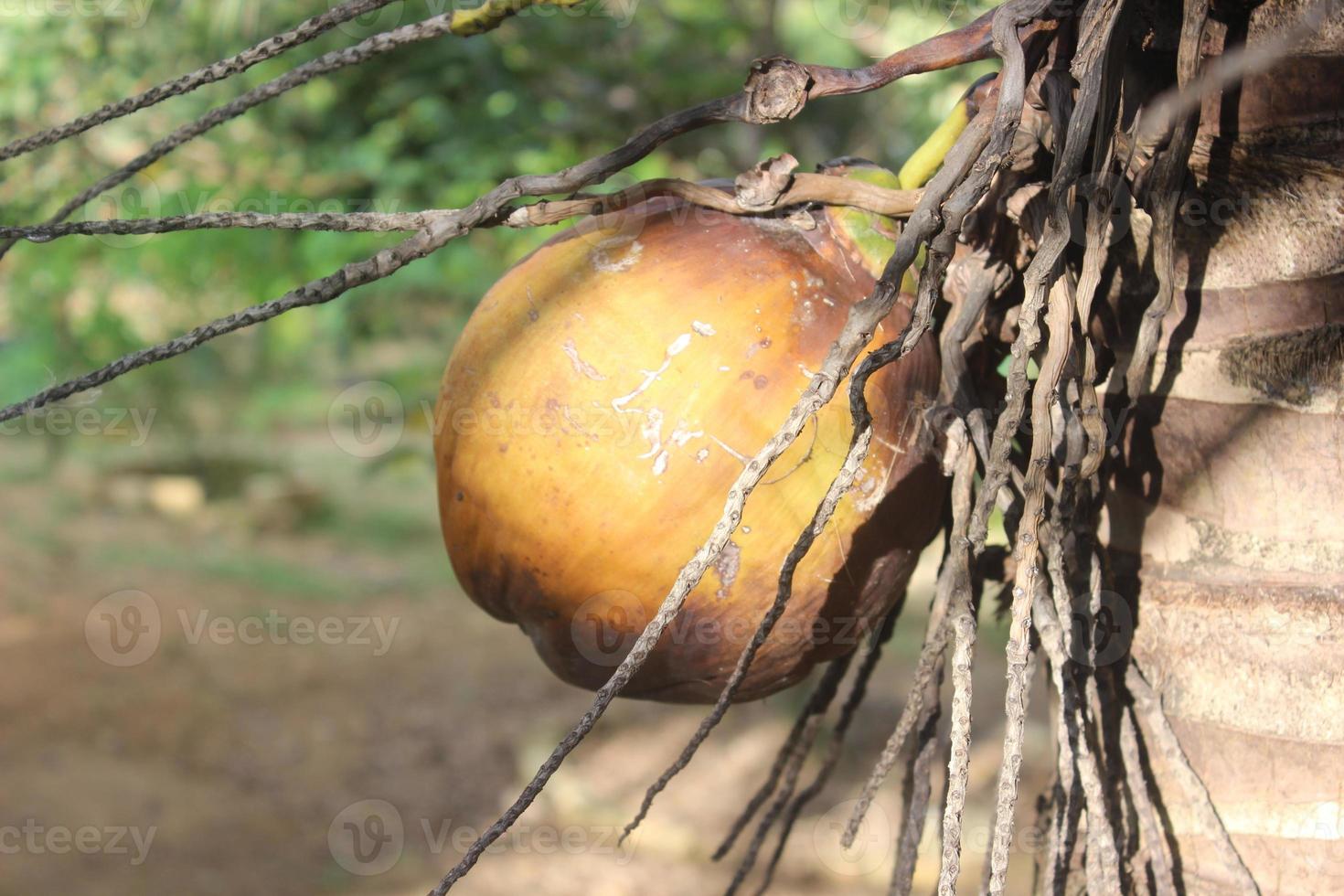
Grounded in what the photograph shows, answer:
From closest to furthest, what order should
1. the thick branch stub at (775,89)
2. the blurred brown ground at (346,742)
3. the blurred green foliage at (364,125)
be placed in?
the thick branch stub at (775,89) < the blurred green foliage at (364,125) < the blurred brown ground at (346,742)

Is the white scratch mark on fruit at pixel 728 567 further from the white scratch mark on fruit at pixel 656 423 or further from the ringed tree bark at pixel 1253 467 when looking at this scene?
the ringed tree bark at pixel 1253 467

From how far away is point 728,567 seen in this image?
3.18 ft

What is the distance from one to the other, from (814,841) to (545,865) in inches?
33.2

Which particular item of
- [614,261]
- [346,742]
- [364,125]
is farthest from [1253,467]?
[346,742]

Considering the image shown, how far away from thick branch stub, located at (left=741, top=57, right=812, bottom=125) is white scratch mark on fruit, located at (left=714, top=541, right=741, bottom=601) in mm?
341

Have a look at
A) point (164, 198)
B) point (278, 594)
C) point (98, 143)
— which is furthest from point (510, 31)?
point (278, 594)

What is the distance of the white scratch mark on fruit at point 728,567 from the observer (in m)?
0.96

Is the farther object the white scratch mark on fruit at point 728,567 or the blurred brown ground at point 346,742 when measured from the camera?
the blurred brown ground at point 346,742

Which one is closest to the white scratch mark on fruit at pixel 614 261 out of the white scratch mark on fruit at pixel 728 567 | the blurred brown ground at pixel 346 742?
the white scratch mark on fruit at pixel 728 567

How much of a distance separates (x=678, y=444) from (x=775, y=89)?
0.95 ft

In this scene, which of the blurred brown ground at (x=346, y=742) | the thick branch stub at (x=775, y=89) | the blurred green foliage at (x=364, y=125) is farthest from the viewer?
the blurred brown ground at (x=346, y=742)

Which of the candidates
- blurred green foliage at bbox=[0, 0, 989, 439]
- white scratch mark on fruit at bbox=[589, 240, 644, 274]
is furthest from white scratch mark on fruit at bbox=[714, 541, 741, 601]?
blurred green foliage at bbox=[0, 0, 989, 439]

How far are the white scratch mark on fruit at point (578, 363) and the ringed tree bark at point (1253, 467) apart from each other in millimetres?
437

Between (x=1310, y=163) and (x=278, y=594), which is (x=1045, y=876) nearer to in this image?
(x=1310, y=163)
